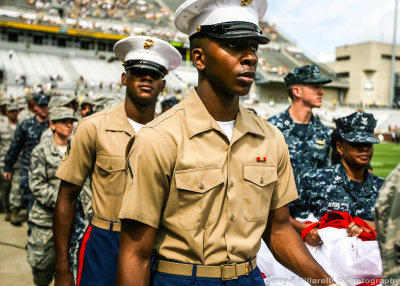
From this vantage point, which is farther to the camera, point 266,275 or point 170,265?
point 266,275

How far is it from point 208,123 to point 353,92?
195 feet

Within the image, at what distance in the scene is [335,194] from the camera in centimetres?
324

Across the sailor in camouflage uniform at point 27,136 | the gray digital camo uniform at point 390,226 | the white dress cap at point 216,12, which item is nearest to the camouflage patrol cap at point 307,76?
the white dress cap at point 216,12

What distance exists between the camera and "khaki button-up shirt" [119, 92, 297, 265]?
1.72 metres

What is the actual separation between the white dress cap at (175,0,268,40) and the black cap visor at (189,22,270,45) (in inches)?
1.3

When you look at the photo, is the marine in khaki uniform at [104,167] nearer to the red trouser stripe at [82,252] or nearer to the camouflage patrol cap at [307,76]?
the red trouser stripe at [82,252]

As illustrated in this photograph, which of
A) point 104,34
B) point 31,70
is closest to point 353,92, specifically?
point 104,34

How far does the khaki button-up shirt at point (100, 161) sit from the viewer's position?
2980 millimetres

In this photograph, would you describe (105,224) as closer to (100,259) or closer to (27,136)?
(100,259)

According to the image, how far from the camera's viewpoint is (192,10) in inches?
74.9

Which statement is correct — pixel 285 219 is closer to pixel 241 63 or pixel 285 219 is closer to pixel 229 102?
pixel 229 102

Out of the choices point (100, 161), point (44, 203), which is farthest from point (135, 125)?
point (44, 203)

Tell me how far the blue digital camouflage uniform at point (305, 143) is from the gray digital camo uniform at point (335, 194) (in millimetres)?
934

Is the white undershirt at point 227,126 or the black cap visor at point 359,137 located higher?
the black cap visor at point 359,137
